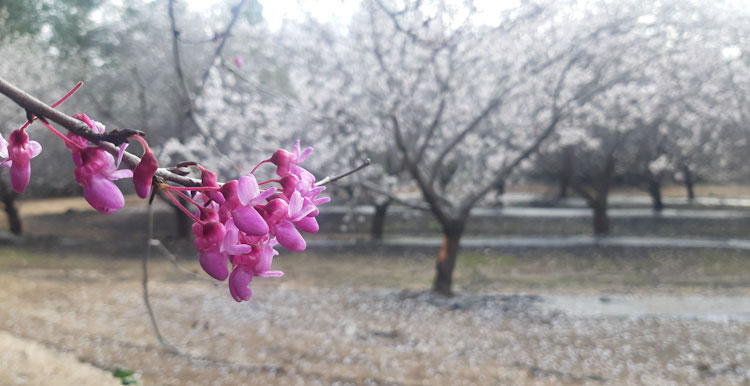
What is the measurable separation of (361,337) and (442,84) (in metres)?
3.30

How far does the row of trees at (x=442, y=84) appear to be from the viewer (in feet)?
23.6

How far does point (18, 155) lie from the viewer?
1.82 feet

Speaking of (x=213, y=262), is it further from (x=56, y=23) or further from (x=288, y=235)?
(x=56, y=23)

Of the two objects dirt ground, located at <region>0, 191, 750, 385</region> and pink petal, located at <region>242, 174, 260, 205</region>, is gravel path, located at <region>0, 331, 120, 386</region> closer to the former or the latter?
dirt ground, located at <region>0, 191, 750, 385</region>

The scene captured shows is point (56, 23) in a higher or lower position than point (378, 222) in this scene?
higher

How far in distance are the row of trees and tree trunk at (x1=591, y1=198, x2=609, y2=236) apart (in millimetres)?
773

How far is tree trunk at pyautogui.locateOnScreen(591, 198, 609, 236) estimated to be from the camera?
14.6m

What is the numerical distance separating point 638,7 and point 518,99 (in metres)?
1.99

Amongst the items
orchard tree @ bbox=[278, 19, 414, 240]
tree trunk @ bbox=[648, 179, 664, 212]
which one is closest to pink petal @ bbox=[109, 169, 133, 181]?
orchard tree @ bbox=[278, 19, 414, 240]

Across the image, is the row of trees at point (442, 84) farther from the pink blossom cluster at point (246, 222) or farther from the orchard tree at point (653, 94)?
the pink blossom cluster at point (246, 222)

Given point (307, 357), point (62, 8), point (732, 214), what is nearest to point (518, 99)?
point (307, 357)

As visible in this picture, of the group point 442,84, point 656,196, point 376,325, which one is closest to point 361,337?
point 376,325

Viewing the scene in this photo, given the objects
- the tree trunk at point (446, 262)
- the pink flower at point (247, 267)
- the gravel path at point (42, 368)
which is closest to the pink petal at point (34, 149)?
the pink flower at point (247, 267)

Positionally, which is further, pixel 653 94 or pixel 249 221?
pixel 653 94
